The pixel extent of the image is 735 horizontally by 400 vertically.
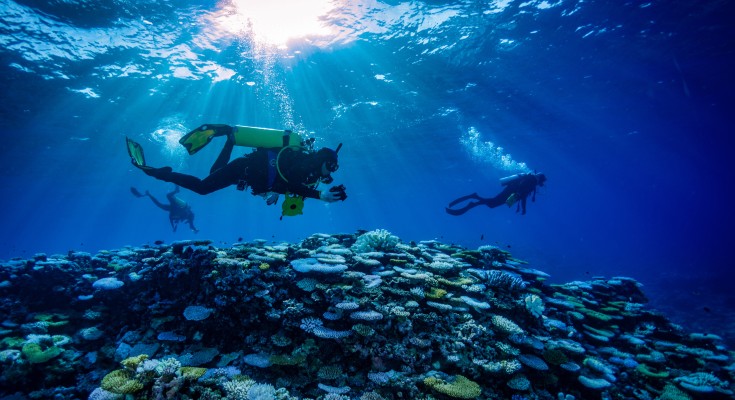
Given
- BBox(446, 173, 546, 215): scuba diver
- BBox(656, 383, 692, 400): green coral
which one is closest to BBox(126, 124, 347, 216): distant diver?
BBox(656, 383, 692, 400): green coral

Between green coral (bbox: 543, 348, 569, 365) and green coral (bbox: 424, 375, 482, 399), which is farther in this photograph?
green coral (bbox: 543, 348, 569, 365)

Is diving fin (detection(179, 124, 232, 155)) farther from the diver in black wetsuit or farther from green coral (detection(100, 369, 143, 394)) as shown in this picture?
green coral (detection(100, 369, 143, 394))

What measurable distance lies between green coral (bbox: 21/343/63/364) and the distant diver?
12.4 ft

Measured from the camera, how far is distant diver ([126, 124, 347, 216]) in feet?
21.6

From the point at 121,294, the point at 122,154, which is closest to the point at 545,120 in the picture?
the point at 121,294

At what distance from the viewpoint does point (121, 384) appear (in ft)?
12.4

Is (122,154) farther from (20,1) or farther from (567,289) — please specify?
(567,289)

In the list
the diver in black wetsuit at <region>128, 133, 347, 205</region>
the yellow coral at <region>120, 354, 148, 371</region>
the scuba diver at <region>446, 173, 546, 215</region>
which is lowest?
the yellow coral at <region>120, 354, 148, 371</region>

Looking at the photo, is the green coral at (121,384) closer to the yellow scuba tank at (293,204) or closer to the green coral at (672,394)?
the yellow scuba tank at (293,204)

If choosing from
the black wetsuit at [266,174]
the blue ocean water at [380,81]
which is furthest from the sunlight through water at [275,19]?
the black wetsuit at [266,174]

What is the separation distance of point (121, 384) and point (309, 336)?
2.87 metres

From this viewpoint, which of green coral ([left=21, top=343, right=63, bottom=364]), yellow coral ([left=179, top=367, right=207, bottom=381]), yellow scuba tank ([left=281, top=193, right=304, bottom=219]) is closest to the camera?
yellow coral ([left=179, top=367, right=207, bottom=381])

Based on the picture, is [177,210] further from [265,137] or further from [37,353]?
[265,137]

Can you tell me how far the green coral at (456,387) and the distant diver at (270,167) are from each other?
3.73 metres
